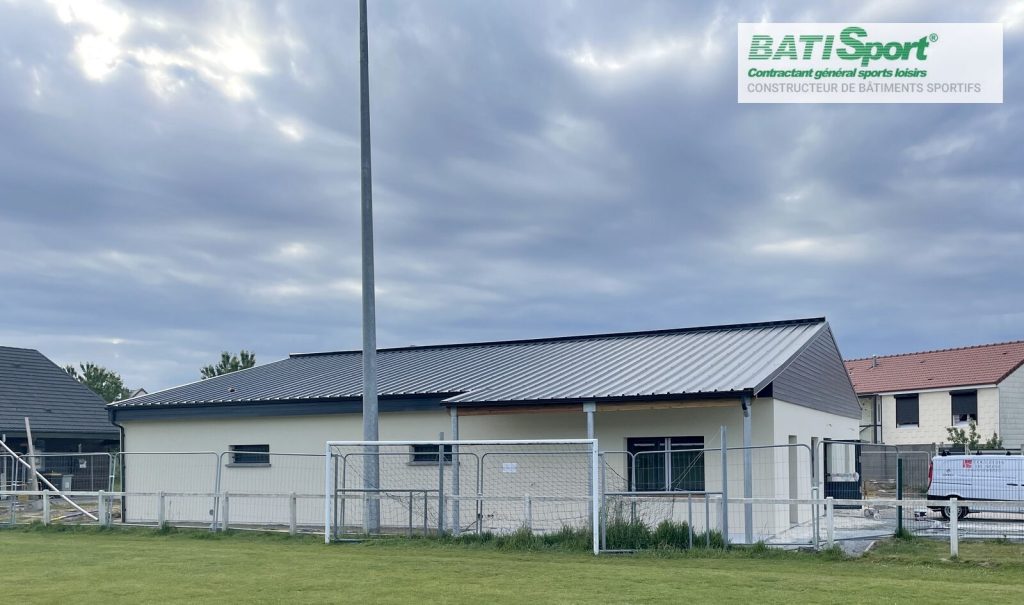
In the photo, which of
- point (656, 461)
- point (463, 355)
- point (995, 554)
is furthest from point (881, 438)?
point (995, 554)

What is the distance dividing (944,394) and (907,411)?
2.26 m

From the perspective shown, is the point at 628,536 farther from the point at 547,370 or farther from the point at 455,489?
the point at 547,370

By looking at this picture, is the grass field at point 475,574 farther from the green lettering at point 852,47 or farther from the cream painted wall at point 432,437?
the green lettering at point 852,47

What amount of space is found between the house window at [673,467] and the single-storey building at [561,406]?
0.03 metres

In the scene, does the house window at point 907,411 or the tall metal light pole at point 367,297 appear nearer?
the tall metal light pole at point 367,297

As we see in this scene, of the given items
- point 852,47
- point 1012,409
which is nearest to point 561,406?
point 852,47

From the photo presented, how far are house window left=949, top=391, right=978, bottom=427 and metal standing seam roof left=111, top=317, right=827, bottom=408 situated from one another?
2419 centimetres

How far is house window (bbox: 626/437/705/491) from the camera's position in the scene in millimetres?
21547

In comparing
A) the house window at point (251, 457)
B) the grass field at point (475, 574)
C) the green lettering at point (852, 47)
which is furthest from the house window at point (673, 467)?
the house window at point (251, 457)

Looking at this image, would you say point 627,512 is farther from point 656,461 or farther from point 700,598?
point 700,598

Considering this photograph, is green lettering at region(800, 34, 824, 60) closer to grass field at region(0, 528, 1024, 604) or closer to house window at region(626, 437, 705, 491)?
house window at region(626, 437, 705, 491)

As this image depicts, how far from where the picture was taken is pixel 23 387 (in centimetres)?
4062

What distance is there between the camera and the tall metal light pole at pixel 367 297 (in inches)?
783

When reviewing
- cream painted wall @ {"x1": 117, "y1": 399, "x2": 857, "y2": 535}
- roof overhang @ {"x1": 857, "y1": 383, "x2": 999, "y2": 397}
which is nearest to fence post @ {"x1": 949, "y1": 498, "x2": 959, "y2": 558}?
cream painted wall @ {"x1": 117, "y1": 399, "x2": 857, "y2": 535}
